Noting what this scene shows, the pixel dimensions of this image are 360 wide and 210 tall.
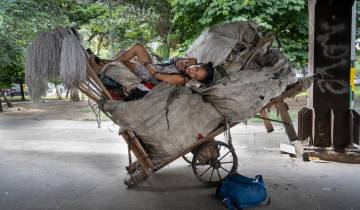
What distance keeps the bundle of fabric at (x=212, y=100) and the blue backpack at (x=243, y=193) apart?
788 mm

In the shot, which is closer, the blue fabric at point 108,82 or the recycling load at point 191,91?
the recycling load at point 191,91

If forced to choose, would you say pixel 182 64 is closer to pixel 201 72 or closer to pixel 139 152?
pixel 201 72

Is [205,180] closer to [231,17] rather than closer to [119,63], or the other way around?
[119,63]

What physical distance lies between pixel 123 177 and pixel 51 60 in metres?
2.40

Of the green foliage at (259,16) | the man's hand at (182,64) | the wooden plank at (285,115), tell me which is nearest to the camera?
the man's hand at (182,64)

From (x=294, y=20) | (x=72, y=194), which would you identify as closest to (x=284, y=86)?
(x=72, y=194)

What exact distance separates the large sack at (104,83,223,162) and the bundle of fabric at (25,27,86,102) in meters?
0.66

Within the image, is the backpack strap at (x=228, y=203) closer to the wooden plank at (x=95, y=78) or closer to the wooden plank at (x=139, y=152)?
the wooden plank at (x=139, y=152)

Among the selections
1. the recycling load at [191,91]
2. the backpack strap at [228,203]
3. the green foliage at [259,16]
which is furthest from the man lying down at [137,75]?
the green foliage at [259,16]

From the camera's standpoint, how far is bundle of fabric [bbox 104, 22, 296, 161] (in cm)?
486

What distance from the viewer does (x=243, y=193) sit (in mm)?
4586

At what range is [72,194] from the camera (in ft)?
17.4

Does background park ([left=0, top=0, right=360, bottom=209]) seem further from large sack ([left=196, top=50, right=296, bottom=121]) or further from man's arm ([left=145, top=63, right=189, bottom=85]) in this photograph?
man's arm ([left=145, top=63, right=189, bottom=85])

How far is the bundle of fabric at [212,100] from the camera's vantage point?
4.86 metres
